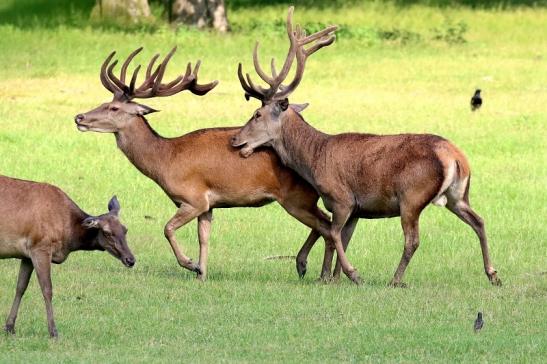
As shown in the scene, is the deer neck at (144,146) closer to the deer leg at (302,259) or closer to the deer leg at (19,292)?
the deer leg at (302,259)

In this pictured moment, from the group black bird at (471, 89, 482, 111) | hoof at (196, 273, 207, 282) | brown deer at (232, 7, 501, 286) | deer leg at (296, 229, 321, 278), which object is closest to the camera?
brown deer at (232, 7, 501, 286)

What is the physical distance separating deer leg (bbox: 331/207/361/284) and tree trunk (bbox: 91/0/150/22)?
64.7 feet

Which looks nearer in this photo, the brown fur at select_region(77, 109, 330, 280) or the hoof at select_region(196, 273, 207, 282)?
the hoof at select_region(196, 273, 207, 282)

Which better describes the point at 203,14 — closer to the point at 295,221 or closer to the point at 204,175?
the point at 295,221

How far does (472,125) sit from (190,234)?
781 cm

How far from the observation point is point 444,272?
13.2m

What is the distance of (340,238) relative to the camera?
1272 cm

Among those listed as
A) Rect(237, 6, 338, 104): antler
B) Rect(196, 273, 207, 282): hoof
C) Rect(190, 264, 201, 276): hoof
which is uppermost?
Rect(237, 6, 338, 104): antler

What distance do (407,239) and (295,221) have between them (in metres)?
3.74

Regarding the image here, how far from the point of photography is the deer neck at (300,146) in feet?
42.8

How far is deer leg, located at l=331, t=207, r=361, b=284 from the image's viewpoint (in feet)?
40.9

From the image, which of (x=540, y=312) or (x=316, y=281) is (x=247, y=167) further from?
(x=540, y=312)

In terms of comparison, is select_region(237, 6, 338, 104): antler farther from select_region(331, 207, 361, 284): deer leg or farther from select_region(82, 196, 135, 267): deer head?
select_region(82, 196, 135, 267): deer head

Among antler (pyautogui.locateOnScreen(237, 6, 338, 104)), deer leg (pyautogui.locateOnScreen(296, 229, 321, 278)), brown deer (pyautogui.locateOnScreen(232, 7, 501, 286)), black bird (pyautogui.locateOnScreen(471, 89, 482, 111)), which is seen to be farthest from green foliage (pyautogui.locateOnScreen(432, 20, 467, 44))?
deer leg (pyautogui.locateOnScreen(296, 229, 321, 278))
